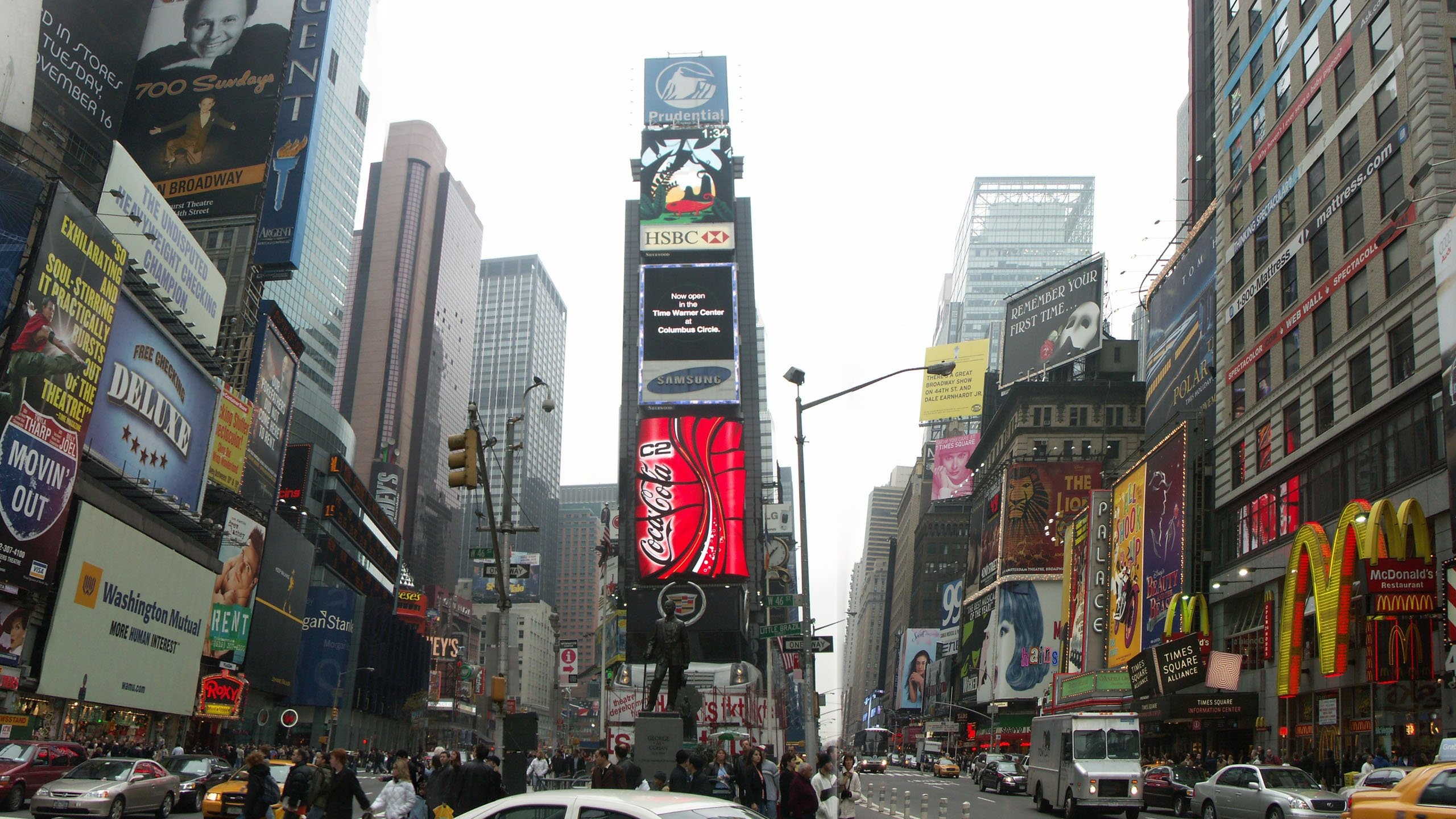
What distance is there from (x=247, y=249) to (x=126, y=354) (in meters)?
22.5

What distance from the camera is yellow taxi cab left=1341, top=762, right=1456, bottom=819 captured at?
14422mm

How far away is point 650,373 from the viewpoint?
92250 mm

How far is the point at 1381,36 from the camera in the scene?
41.2 m

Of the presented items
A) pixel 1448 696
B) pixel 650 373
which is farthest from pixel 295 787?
pixel 650 373

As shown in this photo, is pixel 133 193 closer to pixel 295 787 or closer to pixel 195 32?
pixel 195 32

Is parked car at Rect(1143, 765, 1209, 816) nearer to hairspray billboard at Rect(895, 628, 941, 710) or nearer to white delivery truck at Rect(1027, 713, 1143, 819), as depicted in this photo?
white delivery truck at Rect(1027, 713, 1143, 819)

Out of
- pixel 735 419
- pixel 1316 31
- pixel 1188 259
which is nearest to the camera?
pixel 1316 31

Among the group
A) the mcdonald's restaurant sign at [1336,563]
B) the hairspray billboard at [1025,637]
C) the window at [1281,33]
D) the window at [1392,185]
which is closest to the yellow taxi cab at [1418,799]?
the mcdonald's restaurant sign at [1336,563]

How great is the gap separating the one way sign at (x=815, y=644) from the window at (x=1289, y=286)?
28.1 meters

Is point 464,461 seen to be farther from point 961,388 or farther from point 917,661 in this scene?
point 917,661

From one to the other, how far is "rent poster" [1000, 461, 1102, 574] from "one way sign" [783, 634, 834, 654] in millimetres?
82376

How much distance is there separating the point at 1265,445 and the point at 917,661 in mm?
116174

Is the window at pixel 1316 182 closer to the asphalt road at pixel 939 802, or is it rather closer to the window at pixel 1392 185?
the window at pixel 1392 185

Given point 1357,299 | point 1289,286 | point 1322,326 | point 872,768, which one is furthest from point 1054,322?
point 1357,299
